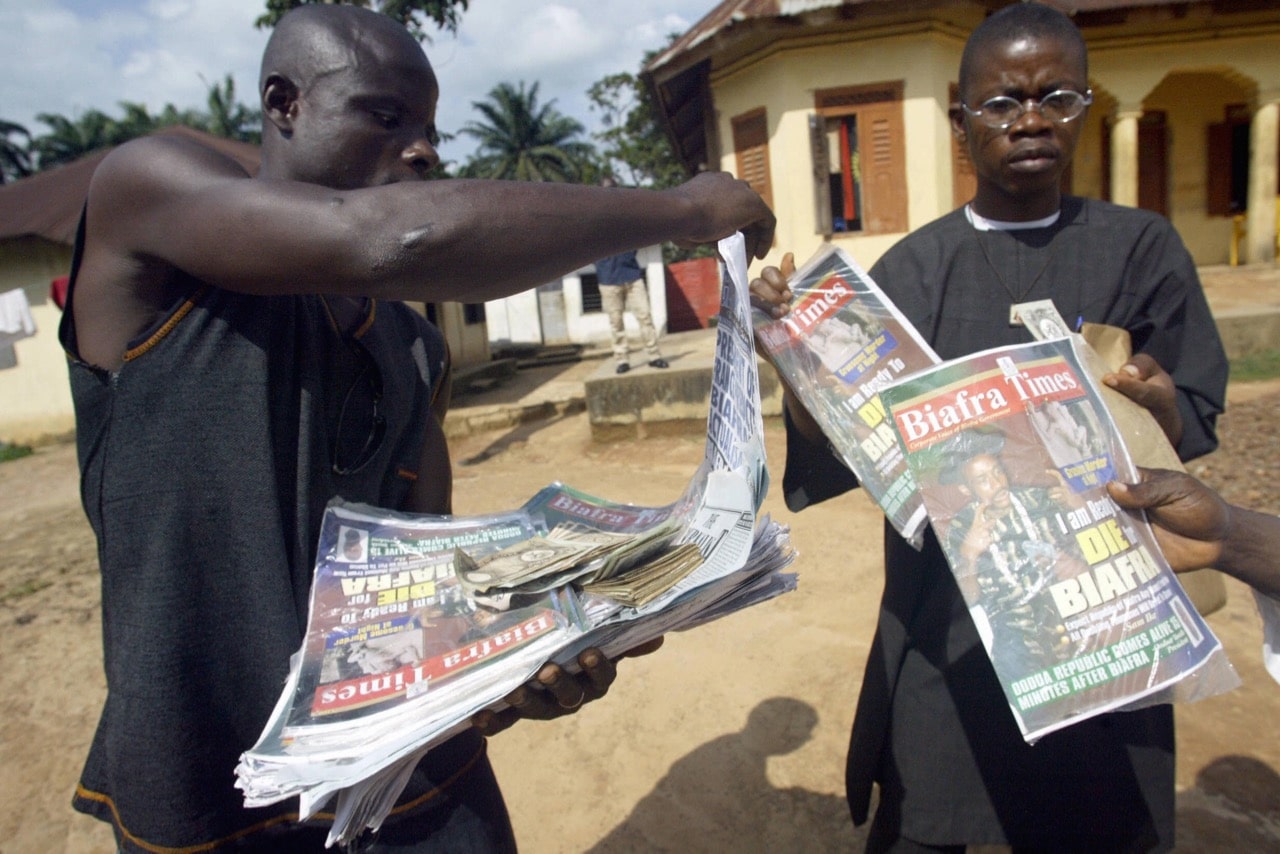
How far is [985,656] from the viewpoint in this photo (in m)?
1.50

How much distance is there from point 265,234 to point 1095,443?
102 cm

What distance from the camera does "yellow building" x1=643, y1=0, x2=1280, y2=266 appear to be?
8555mm

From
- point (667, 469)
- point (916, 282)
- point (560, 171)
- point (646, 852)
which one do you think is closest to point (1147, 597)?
point (916, 282)

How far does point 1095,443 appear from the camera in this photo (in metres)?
1.04

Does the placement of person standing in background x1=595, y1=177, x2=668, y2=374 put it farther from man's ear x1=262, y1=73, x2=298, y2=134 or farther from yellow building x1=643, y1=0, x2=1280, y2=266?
man's ear x1=262, y1=73, x2=298, y2=134

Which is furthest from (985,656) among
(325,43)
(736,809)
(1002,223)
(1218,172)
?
(1218,172)

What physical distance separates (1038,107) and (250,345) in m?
1.40

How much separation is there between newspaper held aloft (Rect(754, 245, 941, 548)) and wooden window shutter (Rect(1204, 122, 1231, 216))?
41.5ft

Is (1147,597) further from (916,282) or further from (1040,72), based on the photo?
(1040,72)

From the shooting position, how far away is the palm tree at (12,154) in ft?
78.5

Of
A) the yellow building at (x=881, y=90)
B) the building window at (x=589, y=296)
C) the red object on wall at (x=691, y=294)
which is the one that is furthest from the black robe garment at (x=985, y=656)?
the building window at (x=589, y=296)

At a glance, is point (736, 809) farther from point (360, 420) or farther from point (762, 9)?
point (762, 9)

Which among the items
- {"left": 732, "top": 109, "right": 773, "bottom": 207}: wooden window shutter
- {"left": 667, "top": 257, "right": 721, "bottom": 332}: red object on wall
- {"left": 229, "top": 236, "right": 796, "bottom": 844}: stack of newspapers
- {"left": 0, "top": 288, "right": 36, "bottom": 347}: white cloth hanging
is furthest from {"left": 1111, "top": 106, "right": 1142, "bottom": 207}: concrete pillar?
{"left": 0, "top": 288, "right": 36, "bottom": 347}: white cloth hanging

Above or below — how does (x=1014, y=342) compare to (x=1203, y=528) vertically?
above
